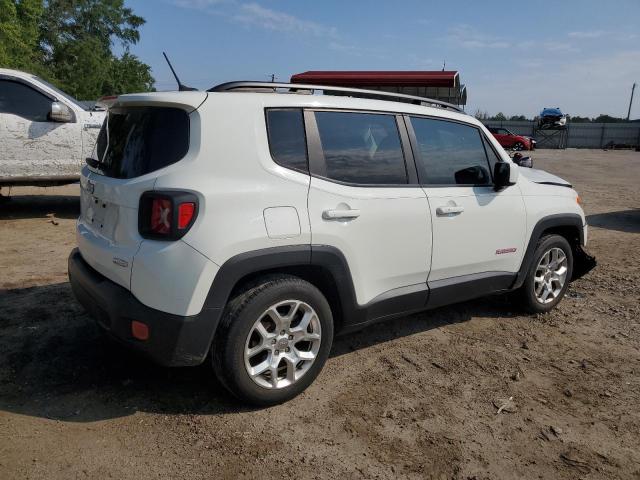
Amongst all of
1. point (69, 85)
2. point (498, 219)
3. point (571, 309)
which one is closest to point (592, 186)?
point (571, 309)

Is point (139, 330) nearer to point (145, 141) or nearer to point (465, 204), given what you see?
point (145, 141)

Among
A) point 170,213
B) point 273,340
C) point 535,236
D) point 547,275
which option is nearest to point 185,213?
point 170,213

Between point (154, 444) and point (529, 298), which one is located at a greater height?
point (529, 298)

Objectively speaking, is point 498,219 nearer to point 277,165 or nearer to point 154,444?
point 277,165

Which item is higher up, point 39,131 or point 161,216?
point 39,131

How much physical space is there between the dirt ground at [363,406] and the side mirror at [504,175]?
1.21 metres

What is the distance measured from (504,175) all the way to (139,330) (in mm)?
2801

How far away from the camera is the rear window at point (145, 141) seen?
275cm

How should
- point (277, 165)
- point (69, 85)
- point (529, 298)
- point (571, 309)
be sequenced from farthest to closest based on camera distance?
point (69, 85)
point (571, 309)
point (529, 298)
point (277, 165)

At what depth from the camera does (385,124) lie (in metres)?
3.51

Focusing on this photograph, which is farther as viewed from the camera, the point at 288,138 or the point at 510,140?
the point at 510,140

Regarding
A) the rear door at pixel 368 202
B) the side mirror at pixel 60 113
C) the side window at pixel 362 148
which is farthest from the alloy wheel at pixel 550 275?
the side mirror at pixel 60 113

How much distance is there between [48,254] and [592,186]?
14105 millimetres

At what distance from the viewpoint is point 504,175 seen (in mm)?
3938
